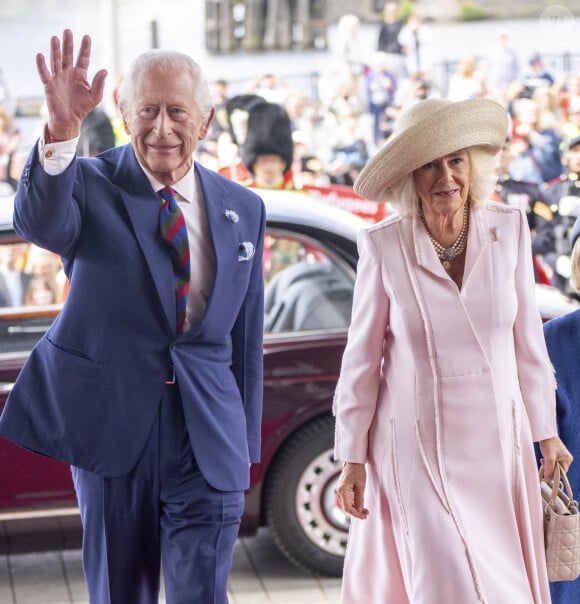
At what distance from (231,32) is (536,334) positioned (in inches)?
637

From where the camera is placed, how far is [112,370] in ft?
10.6

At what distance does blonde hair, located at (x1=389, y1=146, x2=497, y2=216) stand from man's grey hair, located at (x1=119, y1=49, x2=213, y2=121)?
24.9 inches

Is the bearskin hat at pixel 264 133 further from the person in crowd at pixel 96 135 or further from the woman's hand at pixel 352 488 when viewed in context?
the woman's hand at pixel 352 488

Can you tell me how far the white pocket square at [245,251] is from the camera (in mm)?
3363

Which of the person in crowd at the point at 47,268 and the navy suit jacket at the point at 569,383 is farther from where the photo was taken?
the person in crowd at the point at 47,268

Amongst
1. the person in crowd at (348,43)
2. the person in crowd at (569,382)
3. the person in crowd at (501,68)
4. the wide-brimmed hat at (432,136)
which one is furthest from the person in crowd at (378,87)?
the wide-brimmed hat at (432,136)

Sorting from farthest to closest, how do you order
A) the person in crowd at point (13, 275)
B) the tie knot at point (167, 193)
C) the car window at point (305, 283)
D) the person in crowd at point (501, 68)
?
the person in crowd at point (501, 68) < the car window at point (305, 283) < the person in crowd at point (13, 275) < the tie knot at point (167, 193)

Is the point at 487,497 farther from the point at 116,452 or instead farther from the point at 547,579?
the point at 116,452

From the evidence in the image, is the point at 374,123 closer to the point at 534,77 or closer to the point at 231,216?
the point at 534,77

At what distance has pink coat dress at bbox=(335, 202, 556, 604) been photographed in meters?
3.41

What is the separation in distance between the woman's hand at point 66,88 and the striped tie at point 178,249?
40 centimetres

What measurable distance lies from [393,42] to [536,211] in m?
7.67

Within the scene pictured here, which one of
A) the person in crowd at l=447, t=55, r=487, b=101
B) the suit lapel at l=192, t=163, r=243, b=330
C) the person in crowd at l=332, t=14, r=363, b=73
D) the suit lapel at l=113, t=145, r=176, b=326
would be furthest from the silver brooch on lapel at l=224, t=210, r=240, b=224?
the person in crowd at l=332, t=14, r=363, b=73

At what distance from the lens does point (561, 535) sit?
3.53 metres
